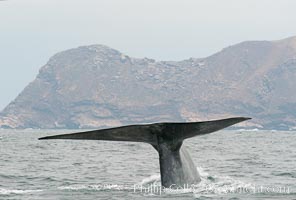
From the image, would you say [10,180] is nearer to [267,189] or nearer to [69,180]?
[69,180]

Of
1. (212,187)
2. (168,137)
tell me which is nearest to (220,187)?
(212,187)

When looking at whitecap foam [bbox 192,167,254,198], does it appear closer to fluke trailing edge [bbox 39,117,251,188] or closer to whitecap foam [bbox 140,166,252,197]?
whitecap foam [bbox 140,166,252,197]

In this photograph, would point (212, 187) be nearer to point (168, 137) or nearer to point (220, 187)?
point (220, 187)

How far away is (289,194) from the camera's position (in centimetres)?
1303

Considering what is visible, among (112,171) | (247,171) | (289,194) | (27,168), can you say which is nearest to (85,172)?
(112,171)

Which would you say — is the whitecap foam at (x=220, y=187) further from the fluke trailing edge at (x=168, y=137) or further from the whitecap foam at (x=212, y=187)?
the fluke trailing edge at (x=168, y=137)

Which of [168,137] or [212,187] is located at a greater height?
[168,137]

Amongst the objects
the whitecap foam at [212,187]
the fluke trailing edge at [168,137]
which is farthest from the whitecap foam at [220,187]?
the fluke trailing edge at [168,137]

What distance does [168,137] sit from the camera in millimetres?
11664

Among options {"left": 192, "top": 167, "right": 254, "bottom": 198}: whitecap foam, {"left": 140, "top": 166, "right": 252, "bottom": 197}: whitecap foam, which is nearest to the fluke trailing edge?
{"left": 140, "top": 166, "right": 252, "bottom": 197}: whitecap foam

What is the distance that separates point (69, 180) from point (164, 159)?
5525 mm

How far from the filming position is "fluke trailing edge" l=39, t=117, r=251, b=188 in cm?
1092

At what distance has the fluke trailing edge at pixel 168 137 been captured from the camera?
35.8ft

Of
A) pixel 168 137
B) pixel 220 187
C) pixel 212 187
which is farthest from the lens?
pixel 220 187
